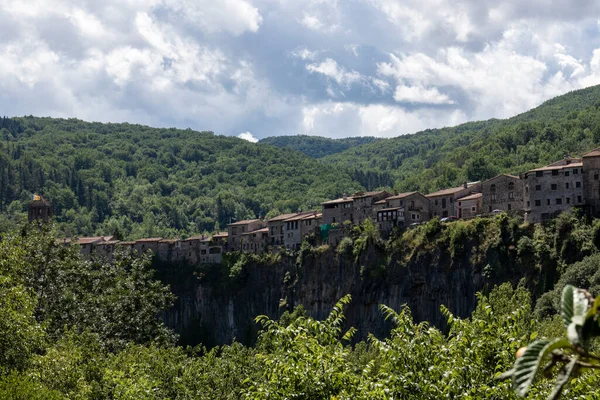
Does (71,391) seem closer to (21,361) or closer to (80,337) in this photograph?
(21,361)

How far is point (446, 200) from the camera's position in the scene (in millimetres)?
116812

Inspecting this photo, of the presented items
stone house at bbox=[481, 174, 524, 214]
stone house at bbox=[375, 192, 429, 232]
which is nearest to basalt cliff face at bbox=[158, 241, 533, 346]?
stone house at bbox=[375, 192, 429, 232]

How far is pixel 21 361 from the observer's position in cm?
4641

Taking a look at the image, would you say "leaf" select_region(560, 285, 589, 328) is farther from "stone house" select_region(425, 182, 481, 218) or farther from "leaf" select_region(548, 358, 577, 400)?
"stone house" select_region(425, 182, 481, 218)

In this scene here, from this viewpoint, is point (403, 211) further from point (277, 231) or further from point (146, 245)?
point (146, 245)

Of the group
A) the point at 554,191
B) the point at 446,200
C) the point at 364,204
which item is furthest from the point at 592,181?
the point at 364,204

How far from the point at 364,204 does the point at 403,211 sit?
33.4 ft

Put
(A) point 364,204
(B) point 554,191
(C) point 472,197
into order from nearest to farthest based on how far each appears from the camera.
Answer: (B) point 554,191
(C) point 472,197
(A) point 364,204

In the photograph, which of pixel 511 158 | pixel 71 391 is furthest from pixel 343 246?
pixel 511 158

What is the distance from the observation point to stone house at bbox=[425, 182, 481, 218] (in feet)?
379

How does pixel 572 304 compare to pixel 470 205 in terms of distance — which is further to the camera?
pixel 470 205

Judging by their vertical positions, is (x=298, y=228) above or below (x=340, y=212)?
below

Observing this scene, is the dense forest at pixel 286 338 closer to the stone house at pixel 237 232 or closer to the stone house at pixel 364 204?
the stone house at pixel 364 204

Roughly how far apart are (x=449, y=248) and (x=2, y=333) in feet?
212
